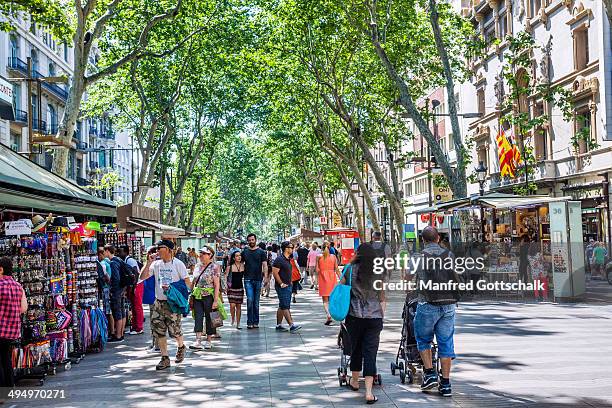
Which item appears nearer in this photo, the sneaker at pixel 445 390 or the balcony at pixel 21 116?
the sneaker at pixel 445 390

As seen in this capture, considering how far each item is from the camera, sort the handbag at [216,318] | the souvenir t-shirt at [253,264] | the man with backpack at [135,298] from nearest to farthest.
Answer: the handbag at [216,318], the souvenir t-shirt at [253,264], the man with backpack at [135,298]

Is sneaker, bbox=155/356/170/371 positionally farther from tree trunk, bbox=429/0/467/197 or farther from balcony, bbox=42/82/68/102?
balcony, bbox=42/82/68/102

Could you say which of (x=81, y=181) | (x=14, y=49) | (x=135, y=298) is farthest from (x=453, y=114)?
(x=81, y=181)

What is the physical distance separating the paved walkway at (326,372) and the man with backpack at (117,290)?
19.0 inches

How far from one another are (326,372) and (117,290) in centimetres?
550

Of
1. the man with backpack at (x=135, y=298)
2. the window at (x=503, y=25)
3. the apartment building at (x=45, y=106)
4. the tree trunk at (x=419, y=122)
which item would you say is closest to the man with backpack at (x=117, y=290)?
the man with backpack at (x=135, y=298)

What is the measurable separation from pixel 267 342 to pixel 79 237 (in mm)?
3691

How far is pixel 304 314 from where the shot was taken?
17.7 metres

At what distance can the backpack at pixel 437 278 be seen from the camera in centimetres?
811

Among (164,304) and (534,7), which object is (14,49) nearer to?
(534,7)

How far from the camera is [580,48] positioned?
101 ft

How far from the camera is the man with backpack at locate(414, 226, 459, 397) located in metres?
8.09

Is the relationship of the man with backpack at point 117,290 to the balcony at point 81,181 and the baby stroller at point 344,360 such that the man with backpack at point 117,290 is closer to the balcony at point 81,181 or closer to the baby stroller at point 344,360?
the baby stroller at point 344,360

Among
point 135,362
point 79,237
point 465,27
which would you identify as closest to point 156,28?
point 465,27
